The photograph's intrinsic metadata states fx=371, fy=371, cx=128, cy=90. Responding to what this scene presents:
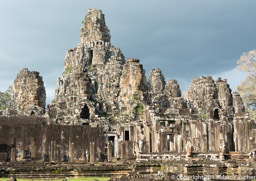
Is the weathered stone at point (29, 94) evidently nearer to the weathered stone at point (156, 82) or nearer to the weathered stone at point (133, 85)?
the weathered stone at point (133, 85)

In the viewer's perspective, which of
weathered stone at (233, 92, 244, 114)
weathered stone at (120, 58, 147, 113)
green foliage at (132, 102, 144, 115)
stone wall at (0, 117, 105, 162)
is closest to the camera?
stone wall at (0, 117, 105, 162)

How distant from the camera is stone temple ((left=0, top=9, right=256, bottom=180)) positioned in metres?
29.7

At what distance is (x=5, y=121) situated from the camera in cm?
4222

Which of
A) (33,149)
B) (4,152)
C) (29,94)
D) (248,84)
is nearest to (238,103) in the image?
(248,84)

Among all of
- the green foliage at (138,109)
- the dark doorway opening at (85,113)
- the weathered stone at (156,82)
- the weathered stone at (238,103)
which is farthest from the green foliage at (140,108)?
the weathered stone at (156,82)

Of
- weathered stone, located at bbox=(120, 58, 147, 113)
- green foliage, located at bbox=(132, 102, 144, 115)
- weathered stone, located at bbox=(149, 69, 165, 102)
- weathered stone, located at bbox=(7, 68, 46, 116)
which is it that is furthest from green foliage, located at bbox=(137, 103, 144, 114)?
weathered stone, located at bbox=(149, 69, 165, 102)

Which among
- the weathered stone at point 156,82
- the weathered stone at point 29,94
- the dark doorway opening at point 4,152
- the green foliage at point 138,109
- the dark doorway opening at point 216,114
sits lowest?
the dark doorway opening at point 4,152

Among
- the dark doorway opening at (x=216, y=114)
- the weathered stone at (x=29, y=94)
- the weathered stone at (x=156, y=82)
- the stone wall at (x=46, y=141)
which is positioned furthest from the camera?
the weathered stone at (x=156, y=82)

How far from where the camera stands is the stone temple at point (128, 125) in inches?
1170

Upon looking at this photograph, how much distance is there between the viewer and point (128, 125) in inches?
1698

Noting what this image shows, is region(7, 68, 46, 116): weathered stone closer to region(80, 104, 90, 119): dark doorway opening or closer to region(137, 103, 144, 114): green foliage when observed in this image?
region(80, 104, 90, 119): dark doorway opening

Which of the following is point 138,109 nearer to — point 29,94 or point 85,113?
point 85,113

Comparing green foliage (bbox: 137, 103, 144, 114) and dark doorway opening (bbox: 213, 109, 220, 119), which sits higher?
green foliage (bbox: 137, 103, 144, 114)

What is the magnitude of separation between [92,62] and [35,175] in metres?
53.0
